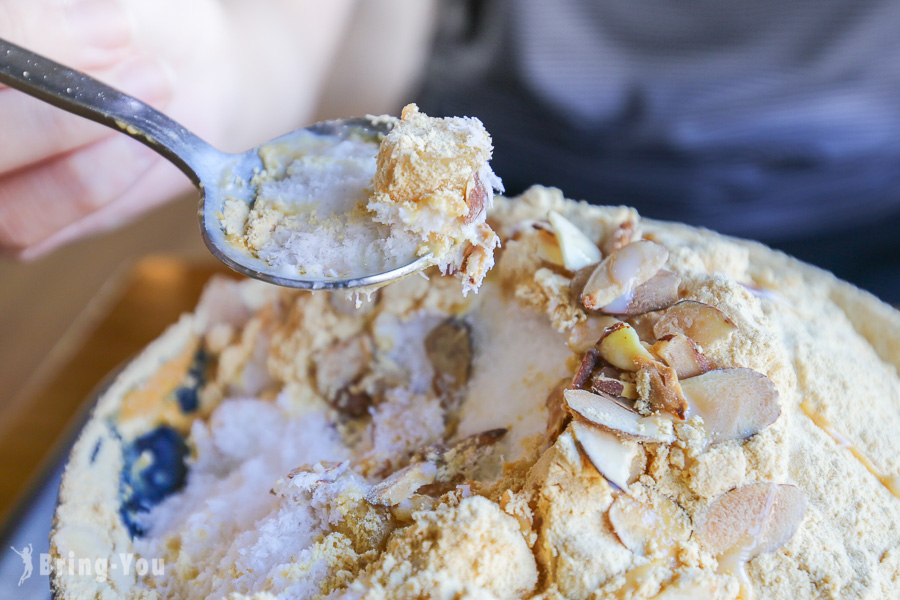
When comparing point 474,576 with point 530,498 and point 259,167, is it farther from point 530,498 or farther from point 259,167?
point 259,167

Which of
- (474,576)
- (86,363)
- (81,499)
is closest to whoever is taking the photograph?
(474,576)

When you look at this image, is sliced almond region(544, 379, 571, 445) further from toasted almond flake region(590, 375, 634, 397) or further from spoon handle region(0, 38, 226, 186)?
spoon handle region(0, 38, 226, 186)

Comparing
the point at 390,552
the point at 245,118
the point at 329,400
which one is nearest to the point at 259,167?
the point at 329,400

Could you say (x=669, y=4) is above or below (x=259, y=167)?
above

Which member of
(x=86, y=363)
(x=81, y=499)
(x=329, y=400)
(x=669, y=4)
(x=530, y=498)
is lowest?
(x=86, y=363)

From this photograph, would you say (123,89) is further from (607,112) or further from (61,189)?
(607,112)

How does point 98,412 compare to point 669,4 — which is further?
point 669,4
